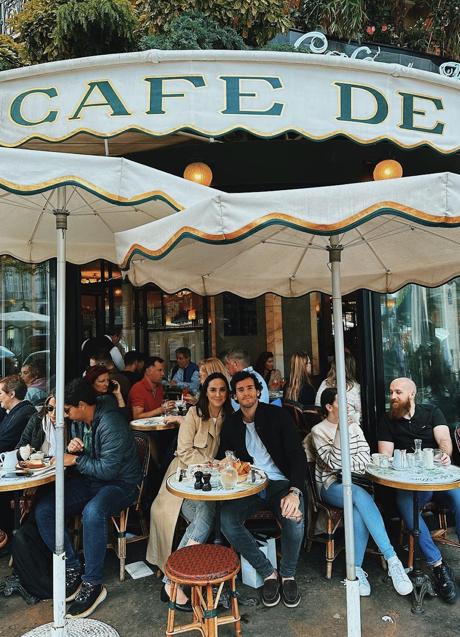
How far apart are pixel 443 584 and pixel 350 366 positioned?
8.57 feet

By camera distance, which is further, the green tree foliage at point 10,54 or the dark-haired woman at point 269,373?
the dark-haired woman at point 269,373

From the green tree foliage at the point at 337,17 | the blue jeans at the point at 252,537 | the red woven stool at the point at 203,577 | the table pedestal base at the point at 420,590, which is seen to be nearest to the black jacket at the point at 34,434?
the blue jeans at the point at 252,537

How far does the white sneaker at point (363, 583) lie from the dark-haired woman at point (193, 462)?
1.08 metres

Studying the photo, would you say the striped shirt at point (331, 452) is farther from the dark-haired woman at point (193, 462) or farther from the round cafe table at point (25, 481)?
the round cafe table at point (25, 481)

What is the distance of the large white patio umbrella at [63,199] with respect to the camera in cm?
245

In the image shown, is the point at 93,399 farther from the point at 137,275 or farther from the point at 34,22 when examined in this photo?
the point at 34,22

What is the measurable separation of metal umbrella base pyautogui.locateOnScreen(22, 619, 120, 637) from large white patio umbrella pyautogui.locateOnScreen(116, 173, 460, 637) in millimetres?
1479

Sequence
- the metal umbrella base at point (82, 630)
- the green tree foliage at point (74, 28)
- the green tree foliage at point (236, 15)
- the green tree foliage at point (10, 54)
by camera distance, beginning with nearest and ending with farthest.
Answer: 1. the metal umbrella base at point (82, 630)
2. the green tree foliage at point (74, 28)
3. the green tree foliage at point (236, 15)
4. the green tree foliage at point (10, 54)

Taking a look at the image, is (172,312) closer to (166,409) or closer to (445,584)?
(166,409)

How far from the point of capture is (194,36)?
497 centimetres

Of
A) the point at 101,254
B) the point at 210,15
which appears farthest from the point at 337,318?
the point at 210,15

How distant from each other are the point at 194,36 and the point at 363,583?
513 cm

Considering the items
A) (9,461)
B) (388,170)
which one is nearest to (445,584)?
(9,461)

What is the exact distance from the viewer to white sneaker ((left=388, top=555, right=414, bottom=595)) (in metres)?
3.18
